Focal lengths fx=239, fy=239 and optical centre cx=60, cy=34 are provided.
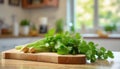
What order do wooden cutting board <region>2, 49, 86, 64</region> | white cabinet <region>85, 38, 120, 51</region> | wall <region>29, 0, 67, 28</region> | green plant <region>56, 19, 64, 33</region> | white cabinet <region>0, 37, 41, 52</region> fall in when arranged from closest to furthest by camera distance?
wooden cutting board <region>2, 49, 86, 64</region>, white cabinet <region>0, 37, 41, 52</region>, white cabinet <region>85, 38, 120, 51</region>, green plant <region>56, 19, 64, 33</region>, wall <region>29, 0, 67, 28</region>

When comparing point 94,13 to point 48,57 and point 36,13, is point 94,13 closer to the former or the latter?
point 36,13

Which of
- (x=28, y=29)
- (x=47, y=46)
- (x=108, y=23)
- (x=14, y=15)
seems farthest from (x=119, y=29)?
(x=47, y=46)

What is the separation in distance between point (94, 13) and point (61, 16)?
0.59 meters

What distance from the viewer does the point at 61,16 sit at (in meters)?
4.14

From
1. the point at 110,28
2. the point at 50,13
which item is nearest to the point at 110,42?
the point at 110,28

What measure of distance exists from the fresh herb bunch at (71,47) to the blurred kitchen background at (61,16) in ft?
7.66

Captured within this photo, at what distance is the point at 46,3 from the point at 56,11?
0.28 m

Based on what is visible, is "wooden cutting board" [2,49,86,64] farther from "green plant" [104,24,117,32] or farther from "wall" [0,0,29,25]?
"green plant" [104,24,117,32]

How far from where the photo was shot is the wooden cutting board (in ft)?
3.76

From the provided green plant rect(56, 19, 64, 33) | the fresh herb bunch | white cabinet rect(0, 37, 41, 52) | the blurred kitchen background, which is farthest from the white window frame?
the fresh herb bunch

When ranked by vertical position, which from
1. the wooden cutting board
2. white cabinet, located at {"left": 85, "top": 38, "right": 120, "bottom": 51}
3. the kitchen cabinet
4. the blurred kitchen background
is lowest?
white cabinet, located at {"left": 85, "top": 38, "right": 120, "bottom": 51}

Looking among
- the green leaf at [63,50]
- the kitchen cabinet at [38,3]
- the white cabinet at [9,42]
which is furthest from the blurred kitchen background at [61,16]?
the green leaf at [63,50]

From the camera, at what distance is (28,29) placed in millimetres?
3816

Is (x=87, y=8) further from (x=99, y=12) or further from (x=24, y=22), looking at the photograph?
(x=24, y=22)
